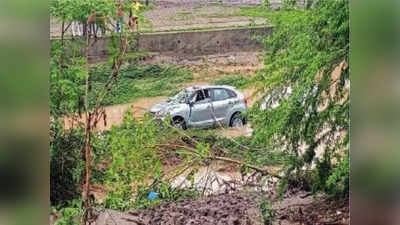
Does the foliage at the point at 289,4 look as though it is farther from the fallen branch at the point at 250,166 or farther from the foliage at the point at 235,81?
the fallen branch at the point at 250,166

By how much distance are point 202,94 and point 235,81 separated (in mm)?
206

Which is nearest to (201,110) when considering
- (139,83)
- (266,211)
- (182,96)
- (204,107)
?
(204,107)

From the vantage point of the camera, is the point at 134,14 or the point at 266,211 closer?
the point at 134,14

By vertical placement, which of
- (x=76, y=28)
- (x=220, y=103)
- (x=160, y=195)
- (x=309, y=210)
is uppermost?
(x=76, y=28)

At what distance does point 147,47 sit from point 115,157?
2.13 ft

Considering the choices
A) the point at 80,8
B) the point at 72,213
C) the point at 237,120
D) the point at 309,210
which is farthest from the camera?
the point at 309,210

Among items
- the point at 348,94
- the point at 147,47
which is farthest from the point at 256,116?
the point at 147,47

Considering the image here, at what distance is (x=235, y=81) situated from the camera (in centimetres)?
299

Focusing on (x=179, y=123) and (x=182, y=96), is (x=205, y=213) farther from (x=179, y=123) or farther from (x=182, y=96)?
(x=182, y=96)

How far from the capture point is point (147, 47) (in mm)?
2900

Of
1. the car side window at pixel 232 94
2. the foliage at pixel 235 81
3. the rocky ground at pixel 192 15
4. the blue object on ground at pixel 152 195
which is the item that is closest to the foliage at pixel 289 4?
the rocky ground at pixel 192 15

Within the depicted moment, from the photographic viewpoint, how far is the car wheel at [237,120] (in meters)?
3.01
